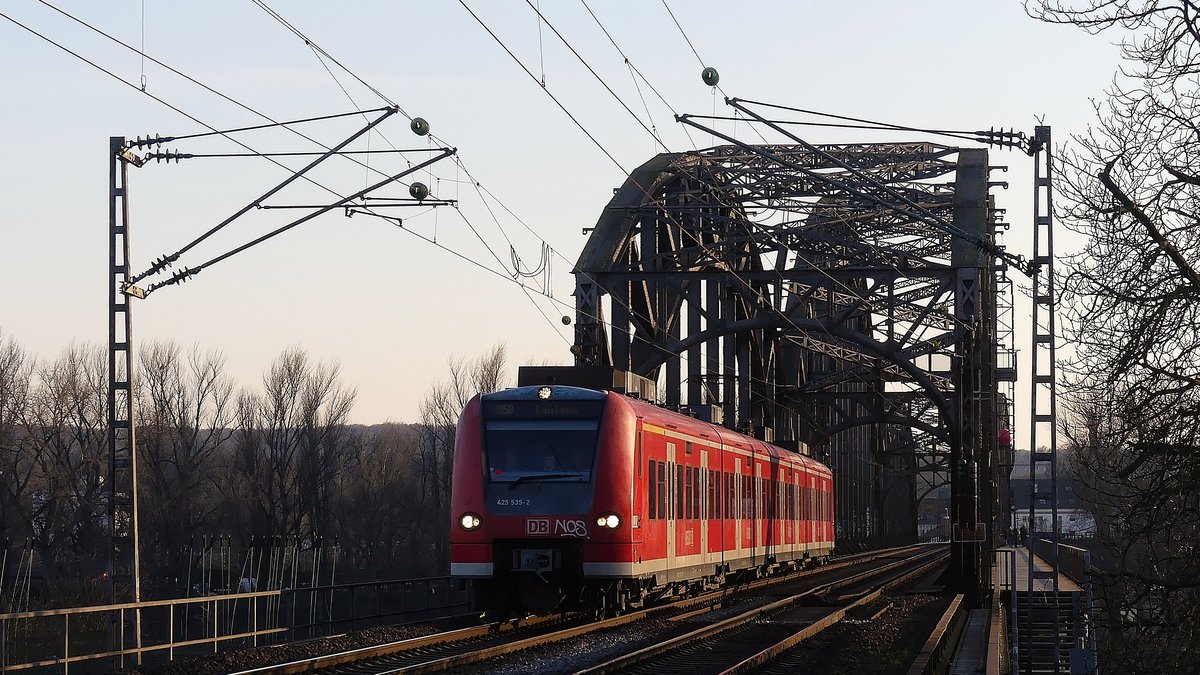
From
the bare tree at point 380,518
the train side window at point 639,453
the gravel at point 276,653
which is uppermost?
the train side window at point 639,453

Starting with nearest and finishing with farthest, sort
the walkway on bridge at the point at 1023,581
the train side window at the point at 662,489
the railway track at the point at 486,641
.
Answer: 1. the railway track at the point at 486,641
2. the train side window at the point at 662,489
3. the walkway on bridge at the point at 1023,581

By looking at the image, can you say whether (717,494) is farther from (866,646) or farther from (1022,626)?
(1022,626)

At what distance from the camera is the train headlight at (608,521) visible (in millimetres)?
21250

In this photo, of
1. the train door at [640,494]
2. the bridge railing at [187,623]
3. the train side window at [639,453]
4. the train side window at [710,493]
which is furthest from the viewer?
the train side window at [710,493]

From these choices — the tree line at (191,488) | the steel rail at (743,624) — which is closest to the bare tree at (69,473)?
the tree line at (191,488)

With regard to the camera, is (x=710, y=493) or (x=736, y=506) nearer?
(x=710, y=493)

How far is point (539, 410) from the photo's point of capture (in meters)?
21.7

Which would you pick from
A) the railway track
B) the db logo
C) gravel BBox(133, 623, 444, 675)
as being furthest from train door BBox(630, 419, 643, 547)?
gravel BBox(133, 623, 444, 675)

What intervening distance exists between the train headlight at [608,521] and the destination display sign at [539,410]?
4.18 feet

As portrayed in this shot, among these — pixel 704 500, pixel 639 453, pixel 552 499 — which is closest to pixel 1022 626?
pixel 704 500

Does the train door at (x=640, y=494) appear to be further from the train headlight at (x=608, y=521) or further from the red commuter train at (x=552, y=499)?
the train headlight at (x=608, y=521)

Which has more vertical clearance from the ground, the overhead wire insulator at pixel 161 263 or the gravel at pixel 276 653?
the overhead wire insulator at pixel 161 263

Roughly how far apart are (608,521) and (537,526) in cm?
90

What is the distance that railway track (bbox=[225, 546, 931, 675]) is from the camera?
16.4m
